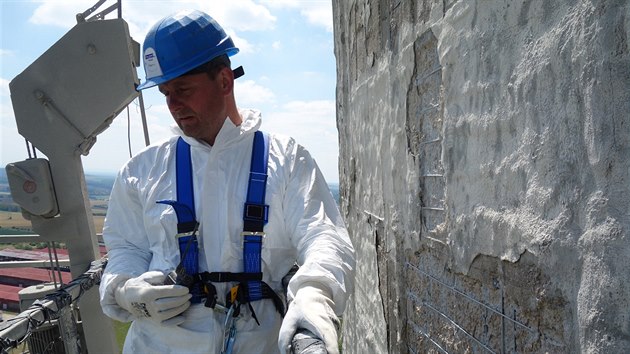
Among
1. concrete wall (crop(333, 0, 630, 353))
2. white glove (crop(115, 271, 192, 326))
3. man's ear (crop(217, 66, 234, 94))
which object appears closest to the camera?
concrete wall (crop(333, 0, 630, 353))

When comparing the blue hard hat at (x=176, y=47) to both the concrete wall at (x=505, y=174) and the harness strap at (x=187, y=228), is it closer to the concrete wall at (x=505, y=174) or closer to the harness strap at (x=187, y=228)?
the harness strap at (x=187, y=228)

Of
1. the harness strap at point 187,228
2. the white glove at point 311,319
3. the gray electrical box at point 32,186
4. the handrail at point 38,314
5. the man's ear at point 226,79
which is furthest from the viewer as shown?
the gray electrical box at point 32,186

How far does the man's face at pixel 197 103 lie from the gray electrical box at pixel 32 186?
2.28 meters

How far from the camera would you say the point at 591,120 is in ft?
3.19

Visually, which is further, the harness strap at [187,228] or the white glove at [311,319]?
the harness strap at [187,228]

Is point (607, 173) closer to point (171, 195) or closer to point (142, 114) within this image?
point (171, 195)

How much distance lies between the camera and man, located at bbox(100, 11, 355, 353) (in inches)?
69.6

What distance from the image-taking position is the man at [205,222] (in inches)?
69.6

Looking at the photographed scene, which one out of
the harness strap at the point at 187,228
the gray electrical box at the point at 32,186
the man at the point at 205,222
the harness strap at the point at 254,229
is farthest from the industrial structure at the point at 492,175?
the gray electrical box at the point at 32,186

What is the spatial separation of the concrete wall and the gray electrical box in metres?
2.50

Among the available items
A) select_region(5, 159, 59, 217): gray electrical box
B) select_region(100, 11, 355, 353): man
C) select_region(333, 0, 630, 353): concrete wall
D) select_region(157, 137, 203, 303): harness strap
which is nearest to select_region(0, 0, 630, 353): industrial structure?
select_region(333, 0, 630, 353): concrete wall

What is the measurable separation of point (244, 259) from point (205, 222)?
18 centimetres

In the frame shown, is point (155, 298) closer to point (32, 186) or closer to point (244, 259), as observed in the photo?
point (244, 259)

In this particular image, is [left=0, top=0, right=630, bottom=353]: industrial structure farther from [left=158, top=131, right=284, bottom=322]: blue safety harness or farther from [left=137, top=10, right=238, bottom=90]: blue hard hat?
[left=137, top=10, right=238, bottom=90]: blue hard hat
